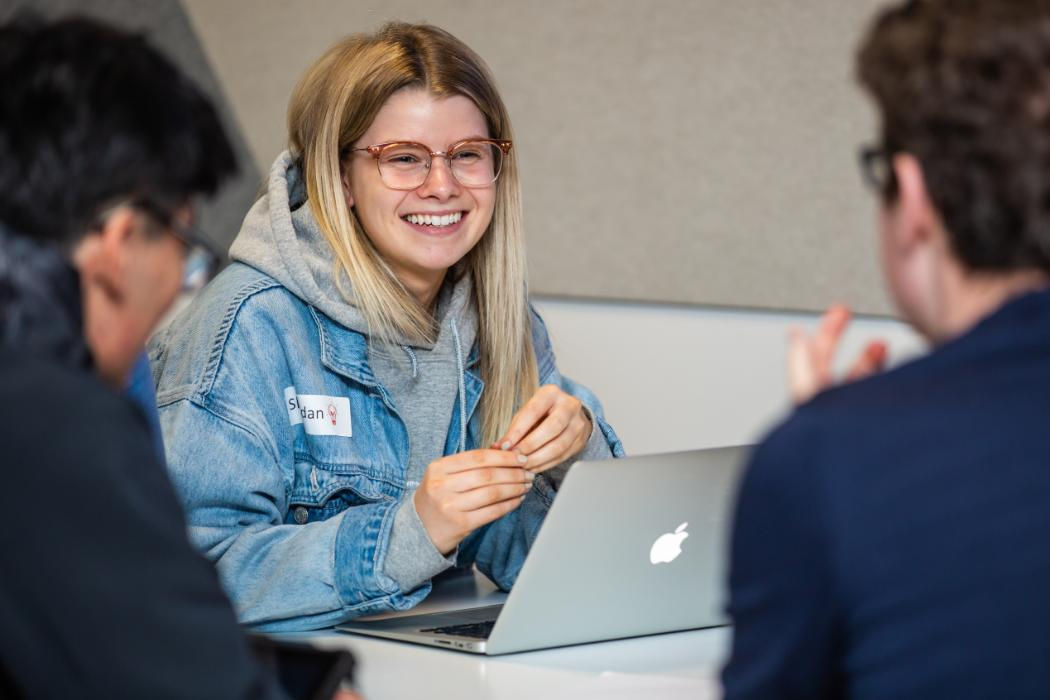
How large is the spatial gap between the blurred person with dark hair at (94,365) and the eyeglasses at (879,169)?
44 centimetres

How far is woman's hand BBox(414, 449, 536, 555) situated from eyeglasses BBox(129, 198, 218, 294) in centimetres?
48

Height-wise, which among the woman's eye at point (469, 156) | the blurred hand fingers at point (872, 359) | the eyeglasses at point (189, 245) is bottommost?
the blurred hand fingers at point (872, 359)

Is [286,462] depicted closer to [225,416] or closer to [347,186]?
[225,416]

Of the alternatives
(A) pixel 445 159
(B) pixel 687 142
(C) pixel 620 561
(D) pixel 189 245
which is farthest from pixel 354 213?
(B) pixel 687 142

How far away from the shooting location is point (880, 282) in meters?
3.32

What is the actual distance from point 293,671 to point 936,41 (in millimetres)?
703

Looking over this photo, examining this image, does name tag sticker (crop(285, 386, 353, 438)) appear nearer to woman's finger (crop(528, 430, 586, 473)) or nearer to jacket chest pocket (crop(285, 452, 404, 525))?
jacket chest pocket (crop(285, 452, 404, 525))

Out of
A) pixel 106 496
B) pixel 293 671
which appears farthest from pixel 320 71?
pixel 106 496

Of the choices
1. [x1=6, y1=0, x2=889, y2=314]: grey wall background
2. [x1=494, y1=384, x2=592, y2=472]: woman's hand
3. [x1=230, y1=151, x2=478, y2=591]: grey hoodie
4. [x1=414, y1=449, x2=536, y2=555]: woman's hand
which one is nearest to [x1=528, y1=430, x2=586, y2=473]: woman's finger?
[x1=494, y1=384, x2=592, y2=472]: woman's hand

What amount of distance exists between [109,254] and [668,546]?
716 mm

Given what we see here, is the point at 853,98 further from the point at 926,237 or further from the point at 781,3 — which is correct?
the point at 926,237

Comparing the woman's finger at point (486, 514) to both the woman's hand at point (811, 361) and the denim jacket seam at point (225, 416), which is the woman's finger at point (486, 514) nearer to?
the denim jacket seam at point (225, 416)

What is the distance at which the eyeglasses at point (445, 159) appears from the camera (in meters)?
1.81

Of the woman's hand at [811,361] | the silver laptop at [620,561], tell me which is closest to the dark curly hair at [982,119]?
the woman's hand at [811,361]
